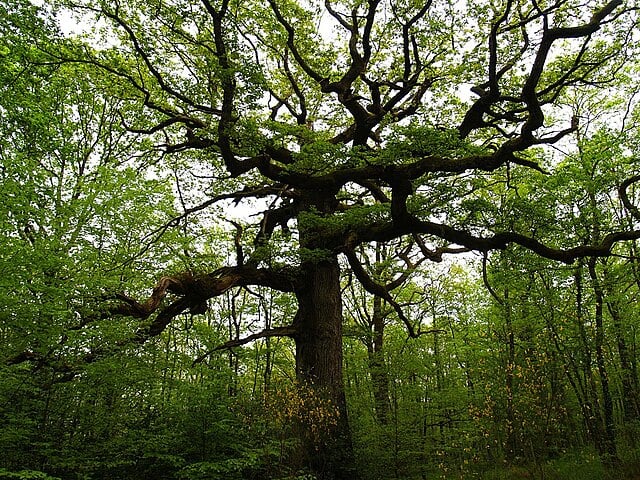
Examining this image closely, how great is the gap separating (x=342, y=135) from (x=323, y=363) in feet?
15.5

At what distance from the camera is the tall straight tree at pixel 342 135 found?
693 centimetres

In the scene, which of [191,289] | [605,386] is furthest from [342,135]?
[605,386]

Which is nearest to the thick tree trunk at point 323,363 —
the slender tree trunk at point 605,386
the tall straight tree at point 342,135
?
the tall straight tree at point 342,135

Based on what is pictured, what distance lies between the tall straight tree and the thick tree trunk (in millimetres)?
26

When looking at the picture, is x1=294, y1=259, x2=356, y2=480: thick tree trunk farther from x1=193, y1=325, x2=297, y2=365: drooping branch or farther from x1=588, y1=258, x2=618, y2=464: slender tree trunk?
x1=588, y1=258, x2=618, y2=464: slender tree trunk

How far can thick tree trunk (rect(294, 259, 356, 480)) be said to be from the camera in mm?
7062

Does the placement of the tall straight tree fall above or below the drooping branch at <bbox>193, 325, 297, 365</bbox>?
above

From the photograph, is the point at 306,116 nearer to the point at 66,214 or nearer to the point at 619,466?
the point at 66,214

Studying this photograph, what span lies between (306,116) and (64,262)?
263 inches

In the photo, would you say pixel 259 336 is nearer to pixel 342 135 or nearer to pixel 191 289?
pixel 191 289

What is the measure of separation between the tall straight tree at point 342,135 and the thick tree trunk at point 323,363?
3cm

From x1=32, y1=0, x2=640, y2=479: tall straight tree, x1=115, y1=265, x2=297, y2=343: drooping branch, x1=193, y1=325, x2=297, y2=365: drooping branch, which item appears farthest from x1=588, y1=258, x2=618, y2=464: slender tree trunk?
x1=115, y1=265, x2=297, y2=343: drooping branch

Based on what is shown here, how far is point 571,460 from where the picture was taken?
796 centimetres

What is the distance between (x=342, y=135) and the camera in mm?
9867
